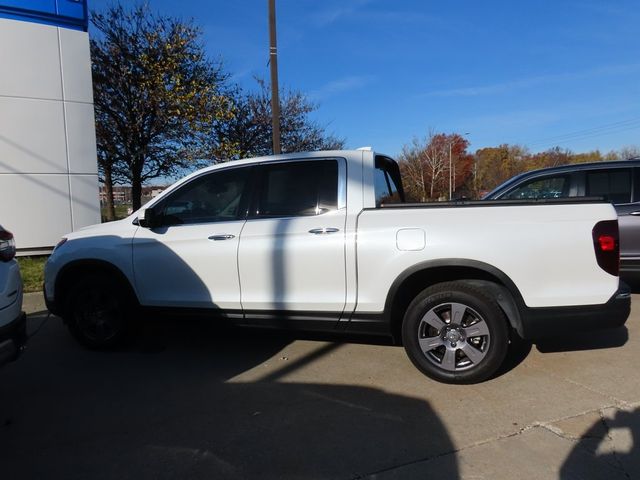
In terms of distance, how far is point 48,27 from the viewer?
34.8ft

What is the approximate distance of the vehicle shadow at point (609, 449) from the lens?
8.82ft

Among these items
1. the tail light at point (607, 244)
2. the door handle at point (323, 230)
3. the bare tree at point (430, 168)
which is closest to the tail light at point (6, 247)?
the door handle at point (323, 230)

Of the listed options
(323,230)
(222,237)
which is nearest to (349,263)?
(323,230)

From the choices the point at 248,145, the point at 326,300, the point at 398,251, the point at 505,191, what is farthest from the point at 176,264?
the point at 248,145

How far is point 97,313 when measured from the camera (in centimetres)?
492

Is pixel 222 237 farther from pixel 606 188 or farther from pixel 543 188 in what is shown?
pixel 606 188

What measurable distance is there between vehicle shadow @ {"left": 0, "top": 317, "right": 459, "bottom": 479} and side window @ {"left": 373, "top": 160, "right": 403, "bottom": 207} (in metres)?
1.62

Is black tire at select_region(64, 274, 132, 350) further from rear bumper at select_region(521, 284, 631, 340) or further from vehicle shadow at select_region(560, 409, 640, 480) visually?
vehicle shadow at select_region(560, 409, 640, 480)

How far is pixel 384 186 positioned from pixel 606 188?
3683mm

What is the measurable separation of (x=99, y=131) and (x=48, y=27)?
238 inches

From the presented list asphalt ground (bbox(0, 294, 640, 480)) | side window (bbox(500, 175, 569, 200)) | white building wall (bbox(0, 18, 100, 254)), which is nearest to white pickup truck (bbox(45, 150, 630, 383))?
asphalt ground (bbox(0, 294, 640, 480))

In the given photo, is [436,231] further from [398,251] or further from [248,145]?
[248,145]

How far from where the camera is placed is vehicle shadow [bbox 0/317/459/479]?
2861mm

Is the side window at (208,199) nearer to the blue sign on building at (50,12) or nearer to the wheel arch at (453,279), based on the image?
the wheel arch at (453,279)
